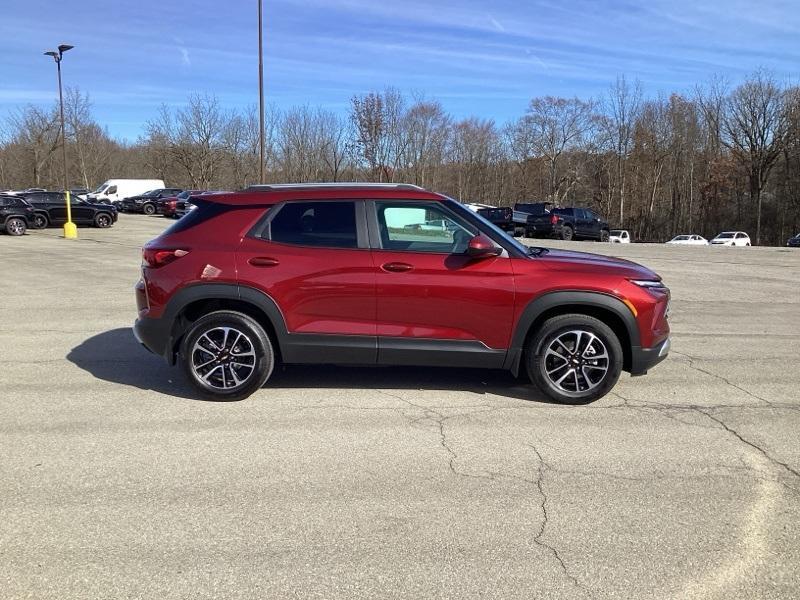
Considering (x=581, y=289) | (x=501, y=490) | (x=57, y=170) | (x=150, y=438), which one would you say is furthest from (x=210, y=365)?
(x=57, y=170)

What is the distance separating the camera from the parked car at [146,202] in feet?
159

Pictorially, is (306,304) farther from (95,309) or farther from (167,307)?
(95,309)

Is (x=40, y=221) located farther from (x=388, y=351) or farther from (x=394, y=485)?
(x=394, y=485)

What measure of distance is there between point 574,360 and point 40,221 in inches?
1196

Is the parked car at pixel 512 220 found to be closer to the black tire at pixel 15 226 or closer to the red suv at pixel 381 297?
the black tire at pixel 15 226

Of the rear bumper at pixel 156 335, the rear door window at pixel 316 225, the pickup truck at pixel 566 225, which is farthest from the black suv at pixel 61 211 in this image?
the rear door window at pixel 316 225

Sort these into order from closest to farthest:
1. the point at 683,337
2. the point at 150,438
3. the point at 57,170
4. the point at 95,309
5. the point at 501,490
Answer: the point at 501,490
the point at 150,438
the point at 683,337
the point at 95,309
the point at 57,170

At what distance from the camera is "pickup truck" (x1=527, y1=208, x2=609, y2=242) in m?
30.8

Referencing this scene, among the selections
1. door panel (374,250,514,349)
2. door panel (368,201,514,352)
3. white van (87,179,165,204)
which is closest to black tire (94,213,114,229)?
white van (87,179,165,204)

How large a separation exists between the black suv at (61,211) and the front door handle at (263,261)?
92.3 feet

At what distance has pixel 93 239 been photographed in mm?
24797

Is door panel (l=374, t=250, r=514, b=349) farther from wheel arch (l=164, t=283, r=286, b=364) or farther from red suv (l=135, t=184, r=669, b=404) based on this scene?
wheel arch (l=164, t=283, r=286, b=364)

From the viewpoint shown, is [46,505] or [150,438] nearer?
[46,505]

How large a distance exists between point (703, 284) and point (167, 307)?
12238 millimetres
